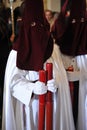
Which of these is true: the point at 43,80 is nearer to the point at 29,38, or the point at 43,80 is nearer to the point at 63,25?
the point at 29,38

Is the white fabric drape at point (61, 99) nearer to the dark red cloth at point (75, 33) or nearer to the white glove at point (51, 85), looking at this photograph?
the dark red cloth at point (75, 33)

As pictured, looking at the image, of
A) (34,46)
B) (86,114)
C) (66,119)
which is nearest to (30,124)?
(66,119)

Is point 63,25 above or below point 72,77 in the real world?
above

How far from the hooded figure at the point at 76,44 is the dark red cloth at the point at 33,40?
0.12 metres

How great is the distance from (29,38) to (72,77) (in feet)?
1.31

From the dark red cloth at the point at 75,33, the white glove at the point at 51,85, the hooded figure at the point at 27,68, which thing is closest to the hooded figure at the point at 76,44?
the dark red cloth at the point at 75,33

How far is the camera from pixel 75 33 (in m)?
1.58

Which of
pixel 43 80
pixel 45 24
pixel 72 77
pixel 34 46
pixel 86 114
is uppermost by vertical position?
pixel 45 24

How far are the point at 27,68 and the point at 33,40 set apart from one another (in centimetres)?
17

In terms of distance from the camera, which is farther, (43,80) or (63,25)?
(63,25)

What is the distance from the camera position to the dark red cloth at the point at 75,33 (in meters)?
1.55

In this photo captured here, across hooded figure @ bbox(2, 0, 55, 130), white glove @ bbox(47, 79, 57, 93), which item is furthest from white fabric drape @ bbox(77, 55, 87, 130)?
white glove @ bbox(47, 79, 57, 93)

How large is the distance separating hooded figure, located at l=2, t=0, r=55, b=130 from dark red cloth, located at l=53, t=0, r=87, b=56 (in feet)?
0.36

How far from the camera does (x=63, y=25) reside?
1.58 m
